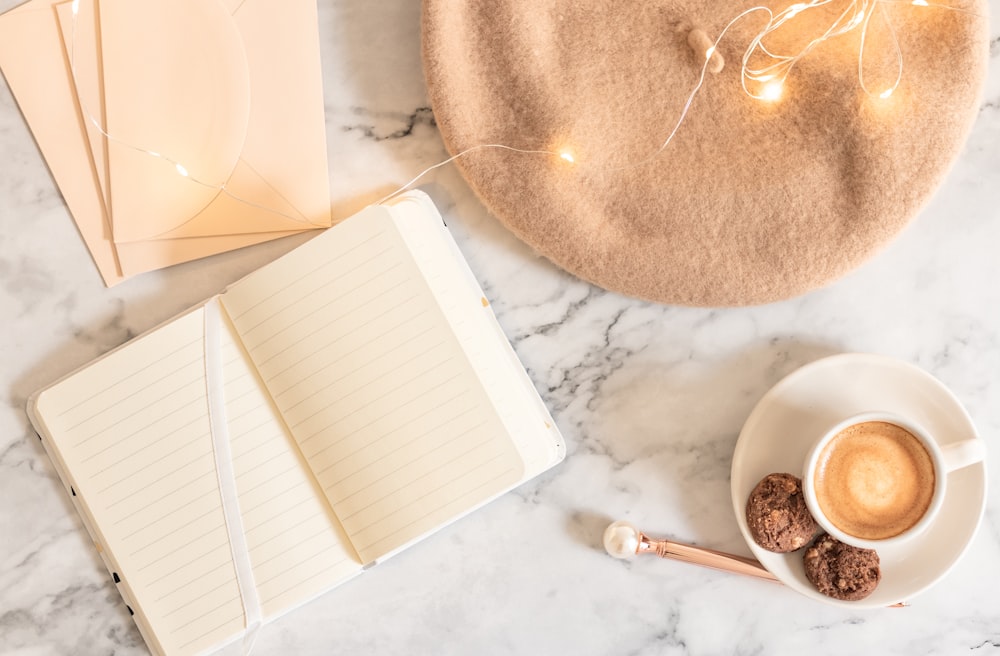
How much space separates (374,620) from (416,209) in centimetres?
37

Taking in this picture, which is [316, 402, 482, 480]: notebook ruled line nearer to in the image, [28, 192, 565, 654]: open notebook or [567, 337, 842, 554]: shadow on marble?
[28, 192, 565, 654]: open notebook

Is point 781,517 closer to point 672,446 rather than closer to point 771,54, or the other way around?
point 672,446

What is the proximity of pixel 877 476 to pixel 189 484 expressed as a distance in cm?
55

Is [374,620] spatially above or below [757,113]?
below

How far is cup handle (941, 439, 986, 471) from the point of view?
1.97ft

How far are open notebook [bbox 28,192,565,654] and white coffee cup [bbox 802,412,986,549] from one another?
22 centimetres

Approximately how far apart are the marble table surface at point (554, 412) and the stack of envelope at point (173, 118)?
0.06 feet

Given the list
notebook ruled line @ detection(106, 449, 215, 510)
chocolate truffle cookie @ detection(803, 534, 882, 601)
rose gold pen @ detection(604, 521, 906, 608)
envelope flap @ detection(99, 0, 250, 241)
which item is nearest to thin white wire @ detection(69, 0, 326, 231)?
envelope flap @ detection(99, 0, 250, 241)

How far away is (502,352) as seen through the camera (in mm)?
667

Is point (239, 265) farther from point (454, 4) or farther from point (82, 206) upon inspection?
point (454, 4)

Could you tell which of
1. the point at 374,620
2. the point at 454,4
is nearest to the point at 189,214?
the point at 454,4

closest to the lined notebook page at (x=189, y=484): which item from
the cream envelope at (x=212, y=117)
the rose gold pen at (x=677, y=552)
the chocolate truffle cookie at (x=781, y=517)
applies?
the cream envelope at (x=212, y=117)

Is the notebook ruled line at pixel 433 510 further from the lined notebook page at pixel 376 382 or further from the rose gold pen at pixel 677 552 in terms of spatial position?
the rose gold pen at pixel 677 552

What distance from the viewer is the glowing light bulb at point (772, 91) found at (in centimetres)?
65
